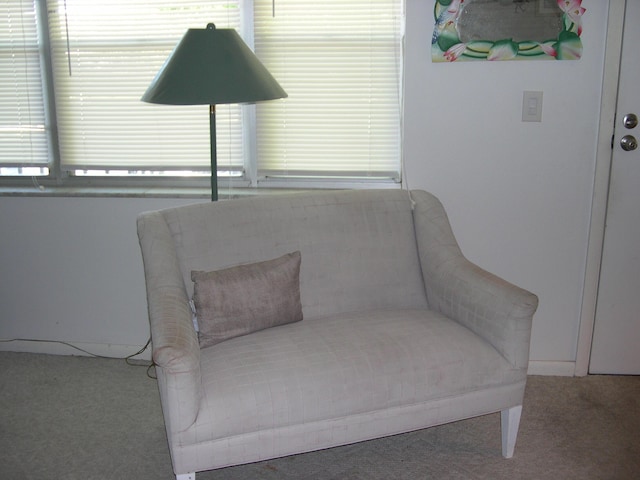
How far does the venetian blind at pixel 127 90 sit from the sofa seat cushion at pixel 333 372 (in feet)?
3.56

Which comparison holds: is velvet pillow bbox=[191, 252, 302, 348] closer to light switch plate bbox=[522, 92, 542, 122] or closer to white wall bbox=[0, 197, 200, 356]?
white wall bbox=[0, 197, 200, 356]

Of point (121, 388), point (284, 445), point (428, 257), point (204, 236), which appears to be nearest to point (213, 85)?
point (204, 236)

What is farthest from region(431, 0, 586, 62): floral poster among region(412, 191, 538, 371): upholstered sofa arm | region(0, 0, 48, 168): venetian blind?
region(0, 0, 48, 168): venetian blind

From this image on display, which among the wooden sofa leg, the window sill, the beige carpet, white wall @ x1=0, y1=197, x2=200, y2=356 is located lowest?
the beige carpet

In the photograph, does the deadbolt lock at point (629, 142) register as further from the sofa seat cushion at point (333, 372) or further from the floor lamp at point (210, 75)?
the floor lamp at point (210, 75)

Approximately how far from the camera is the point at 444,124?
2734 mm

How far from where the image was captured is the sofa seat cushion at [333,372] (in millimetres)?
1895

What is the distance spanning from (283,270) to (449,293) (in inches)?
22.7

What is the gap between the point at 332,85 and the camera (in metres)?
2.84

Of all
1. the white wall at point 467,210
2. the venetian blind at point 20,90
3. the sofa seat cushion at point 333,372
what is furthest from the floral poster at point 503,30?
the venetian blind at point 20,90

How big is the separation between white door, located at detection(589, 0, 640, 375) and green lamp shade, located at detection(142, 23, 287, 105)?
1.39 m

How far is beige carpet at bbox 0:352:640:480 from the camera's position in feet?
7.22

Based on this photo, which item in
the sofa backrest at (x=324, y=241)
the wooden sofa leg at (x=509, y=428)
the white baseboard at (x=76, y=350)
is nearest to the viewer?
the wooden sofa leg at (x=509, y=428)

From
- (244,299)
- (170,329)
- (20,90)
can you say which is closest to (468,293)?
(244,299)
